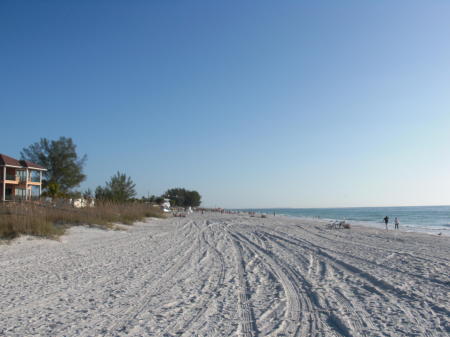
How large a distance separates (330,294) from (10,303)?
471cm

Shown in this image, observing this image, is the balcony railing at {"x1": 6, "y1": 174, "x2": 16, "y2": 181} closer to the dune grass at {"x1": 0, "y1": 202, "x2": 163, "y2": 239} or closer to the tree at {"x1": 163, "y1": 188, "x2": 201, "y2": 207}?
the dune grass at {"x1": 0, "y1": 202, "x2": 163, "y2": 239}

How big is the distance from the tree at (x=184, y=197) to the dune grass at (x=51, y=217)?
231 ft

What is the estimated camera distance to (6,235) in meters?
10.5

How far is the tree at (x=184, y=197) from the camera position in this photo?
312 ft

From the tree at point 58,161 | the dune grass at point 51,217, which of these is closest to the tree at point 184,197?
the tree at point 58,161

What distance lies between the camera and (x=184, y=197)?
96500 mm

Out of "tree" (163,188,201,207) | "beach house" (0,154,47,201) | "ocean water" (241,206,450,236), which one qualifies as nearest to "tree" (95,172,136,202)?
"beach house" (0,154,47,201)

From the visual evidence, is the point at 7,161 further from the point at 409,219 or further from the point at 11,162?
the point at 409,219

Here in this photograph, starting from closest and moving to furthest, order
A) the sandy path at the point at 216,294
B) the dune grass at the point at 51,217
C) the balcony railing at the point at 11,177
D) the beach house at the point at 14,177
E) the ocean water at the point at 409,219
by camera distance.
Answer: the sandy path at the point at 216,294
the dune grass at the point at 51,217
the beach house at the point at 14,177
the balcony railing at the point at 11,177
the ocean water at the point at 409,219

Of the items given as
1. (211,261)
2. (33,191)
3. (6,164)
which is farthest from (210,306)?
(33,191)

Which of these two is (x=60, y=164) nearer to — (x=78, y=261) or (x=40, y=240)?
(x=40, y=240)

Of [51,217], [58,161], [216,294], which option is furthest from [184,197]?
[216,294]

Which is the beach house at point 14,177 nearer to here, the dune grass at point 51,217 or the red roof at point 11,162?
the red roof at point 11,162

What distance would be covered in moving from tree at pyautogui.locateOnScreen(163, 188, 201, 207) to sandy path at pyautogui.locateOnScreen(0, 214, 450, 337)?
8542 centimetres
